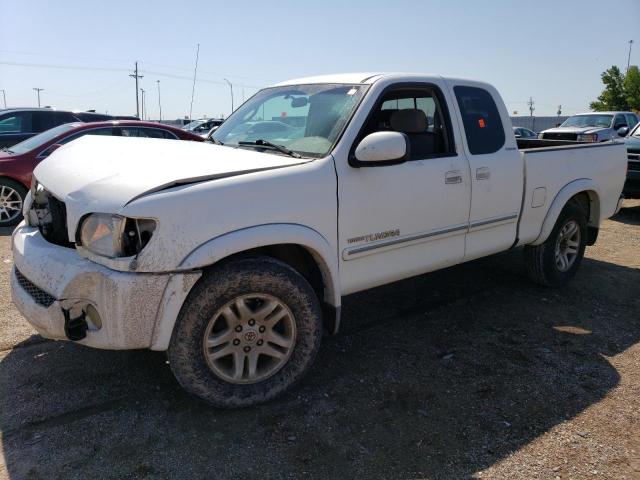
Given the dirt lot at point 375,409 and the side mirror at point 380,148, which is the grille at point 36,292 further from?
the side mirror at point 380,148

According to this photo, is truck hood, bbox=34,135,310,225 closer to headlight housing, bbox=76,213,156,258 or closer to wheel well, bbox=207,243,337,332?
headlight housing, bbox=76,213,156,258

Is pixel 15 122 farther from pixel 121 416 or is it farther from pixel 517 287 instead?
pixel 517 287

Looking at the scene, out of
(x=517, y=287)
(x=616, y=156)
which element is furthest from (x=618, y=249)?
(x=517, y=287)

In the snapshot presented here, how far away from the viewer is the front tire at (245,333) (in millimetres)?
2826

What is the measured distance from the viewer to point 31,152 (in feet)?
26.3

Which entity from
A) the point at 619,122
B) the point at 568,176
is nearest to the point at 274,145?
the point at 568,176

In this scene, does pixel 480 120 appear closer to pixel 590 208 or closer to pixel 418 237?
pixel 418 237

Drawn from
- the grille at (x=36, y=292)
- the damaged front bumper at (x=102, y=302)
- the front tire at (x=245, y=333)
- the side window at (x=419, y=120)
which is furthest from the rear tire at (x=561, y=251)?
the grille at (x=36, y=292)

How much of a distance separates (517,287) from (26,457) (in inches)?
179

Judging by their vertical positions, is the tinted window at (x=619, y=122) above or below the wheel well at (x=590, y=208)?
above

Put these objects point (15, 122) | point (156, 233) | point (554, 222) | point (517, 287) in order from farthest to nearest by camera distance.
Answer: point (15, 122), point (517, 287), point (554, 222), point (156, 233)

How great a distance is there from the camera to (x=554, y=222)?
4.91m

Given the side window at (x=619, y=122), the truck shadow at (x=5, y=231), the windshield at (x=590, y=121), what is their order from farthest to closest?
the windshield at (x=590, y=121) → the side window at (x=619, y=122) → the truck shadow at (x=5, y=231)

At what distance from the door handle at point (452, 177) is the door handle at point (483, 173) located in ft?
0.71
